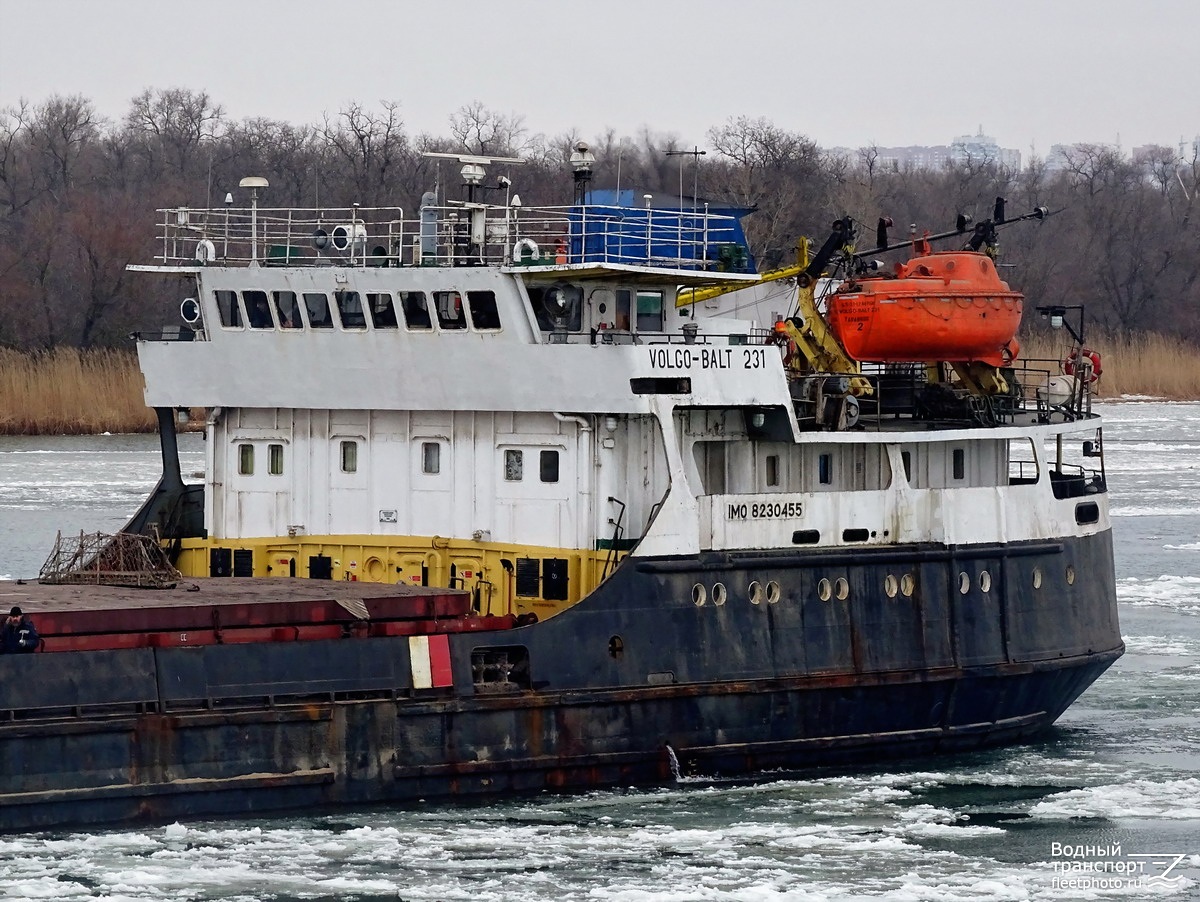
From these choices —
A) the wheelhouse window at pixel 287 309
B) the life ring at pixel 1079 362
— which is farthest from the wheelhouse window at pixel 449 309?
the life ring at pixel 1079 362

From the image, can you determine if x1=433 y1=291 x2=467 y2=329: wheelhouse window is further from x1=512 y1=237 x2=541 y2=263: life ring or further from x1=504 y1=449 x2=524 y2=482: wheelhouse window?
x1=504 y1=449 x2=524 y2=482: wheelhouse window

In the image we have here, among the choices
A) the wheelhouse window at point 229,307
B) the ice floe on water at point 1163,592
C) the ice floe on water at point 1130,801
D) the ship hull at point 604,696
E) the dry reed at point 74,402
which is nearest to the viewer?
the ship hull at point 604,696

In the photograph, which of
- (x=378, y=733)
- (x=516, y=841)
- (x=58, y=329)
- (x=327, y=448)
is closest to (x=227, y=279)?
(x=327, y=448)

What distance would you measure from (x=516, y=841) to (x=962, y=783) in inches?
197

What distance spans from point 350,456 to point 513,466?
1.74 meters

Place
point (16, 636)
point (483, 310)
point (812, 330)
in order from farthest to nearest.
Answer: point (812, 330)
point (483, 310)
point (16, 636)

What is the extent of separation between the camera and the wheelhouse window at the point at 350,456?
795 inches

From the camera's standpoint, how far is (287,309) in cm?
1992

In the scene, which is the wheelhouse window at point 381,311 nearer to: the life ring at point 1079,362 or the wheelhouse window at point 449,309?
the wheelhouse window at point 449,309

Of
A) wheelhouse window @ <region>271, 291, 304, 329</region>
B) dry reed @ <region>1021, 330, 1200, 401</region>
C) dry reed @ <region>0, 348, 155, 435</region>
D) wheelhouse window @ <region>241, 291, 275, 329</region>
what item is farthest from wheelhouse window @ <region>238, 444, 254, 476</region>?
dry reed @ <region>1021, 330, 1200, 401</region>

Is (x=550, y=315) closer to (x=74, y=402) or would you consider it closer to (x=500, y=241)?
(x=500, y=241)

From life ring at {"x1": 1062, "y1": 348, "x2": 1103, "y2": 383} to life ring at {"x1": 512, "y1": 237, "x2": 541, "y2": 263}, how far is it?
6735 millimetres

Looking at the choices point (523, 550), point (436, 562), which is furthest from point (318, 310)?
point (523, 550)

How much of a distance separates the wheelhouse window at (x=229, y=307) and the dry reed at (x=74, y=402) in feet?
91.7
